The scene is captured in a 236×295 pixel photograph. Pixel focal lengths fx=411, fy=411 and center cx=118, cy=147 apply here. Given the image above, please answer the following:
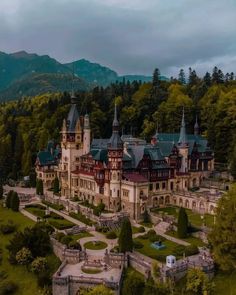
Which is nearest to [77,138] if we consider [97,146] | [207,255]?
[97,146]

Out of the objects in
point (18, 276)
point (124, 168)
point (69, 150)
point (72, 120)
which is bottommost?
point (18, 276)

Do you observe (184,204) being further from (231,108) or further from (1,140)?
(1,140)

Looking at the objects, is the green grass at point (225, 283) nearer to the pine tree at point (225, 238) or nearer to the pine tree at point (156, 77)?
the pine tree at point (225, 238)

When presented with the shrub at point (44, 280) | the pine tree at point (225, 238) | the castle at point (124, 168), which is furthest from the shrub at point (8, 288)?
the castle at point (124, 168)

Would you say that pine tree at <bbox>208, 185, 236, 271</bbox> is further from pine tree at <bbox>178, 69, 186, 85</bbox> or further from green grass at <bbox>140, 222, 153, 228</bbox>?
pine tree at <bbox>178, 69, 186, 85</bbox>

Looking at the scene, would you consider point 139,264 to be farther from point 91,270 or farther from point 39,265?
point 39,265

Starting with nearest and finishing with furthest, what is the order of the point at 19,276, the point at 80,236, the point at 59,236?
the point at 19,276 → the point at 59,236 → the point at 80,236

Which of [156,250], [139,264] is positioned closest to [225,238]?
[139,264]
